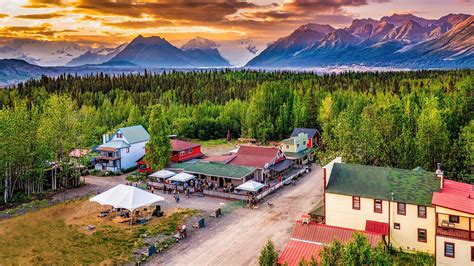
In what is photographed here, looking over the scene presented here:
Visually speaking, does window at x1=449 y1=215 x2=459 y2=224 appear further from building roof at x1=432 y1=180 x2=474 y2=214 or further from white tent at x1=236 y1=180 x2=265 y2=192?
white tent at x1=236 y1=180 x2=265 y2=192

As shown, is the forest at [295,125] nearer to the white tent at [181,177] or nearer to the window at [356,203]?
the white tent at [181,177]

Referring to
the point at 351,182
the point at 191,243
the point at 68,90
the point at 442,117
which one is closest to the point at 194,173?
the point at 191,243

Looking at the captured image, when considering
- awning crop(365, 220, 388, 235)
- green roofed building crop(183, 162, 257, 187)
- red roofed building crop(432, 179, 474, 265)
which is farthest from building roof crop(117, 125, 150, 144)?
red roofed building crop(432, 179, 474, 265)

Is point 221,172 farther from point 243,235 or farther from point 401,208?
point 401,208

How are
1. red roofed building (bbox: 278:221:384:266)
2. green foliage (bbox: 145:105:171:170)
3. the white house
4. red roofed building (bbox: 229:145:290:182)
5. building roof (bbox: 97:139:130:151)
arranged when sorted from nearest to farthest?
red roofed building (bbox: 278:221:384:266), red roofed building (bbox: 229:145:290:182), green foliage (bbox: 145:105:171:170), building roof (bbox: 97:139:130:151), the white house

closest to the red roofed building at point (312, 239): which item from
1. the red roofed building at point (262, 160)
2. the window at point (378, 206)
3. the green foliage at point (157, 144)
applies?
the window at point (378, 206)
